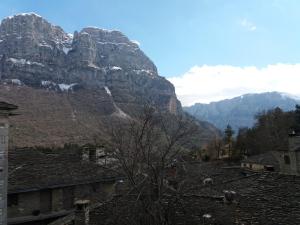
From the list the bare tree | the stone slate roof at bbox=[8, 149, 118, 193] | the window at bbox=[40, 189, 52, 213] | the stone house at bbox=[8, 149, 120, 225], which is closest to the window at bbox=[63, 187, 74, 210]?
the stone house at bbox=[8, 149, 120, 225]

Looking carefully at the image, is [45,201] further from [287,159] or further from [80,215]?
[287,159]

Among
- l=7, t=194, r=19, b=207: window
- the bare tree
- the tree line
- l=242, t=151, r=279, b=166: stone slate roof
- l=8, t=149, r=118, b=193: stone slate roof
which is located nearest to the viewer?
the bare tree

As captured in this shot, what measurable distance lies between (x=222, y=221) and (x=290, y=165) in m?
31.0

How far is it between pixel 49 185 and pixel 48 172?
171cm

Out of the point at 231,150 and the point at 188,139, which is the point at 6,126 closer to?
the point at 188,139

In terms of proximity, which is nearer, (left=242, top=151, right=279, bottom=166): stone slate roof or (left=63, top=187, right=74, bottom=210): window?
(left=63, top=187, right=74, bottom=210): window

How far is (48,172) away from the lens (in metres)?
26.8

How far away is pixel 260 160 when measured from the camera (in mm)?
56938

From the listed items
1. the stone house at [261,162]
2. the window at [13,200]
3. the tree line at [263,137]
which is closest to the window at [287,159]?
the stone house at [261,162]

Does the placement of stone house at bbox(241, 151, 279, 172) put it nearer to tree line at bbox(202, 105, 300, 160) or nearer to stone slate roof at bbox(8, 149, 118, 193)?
tree line at bbox(202, 105, 300, 160)

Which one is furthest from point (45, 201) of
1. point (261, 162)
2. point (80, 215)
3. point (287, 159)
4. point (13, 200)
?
point (261, 162)

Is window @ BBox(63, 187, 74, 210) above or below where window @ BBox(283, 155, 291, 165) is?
below

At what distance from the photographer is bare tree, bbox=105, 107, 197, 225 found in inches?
630

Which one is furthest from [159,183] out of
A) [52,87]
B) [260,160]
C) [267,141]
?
[52,87]
